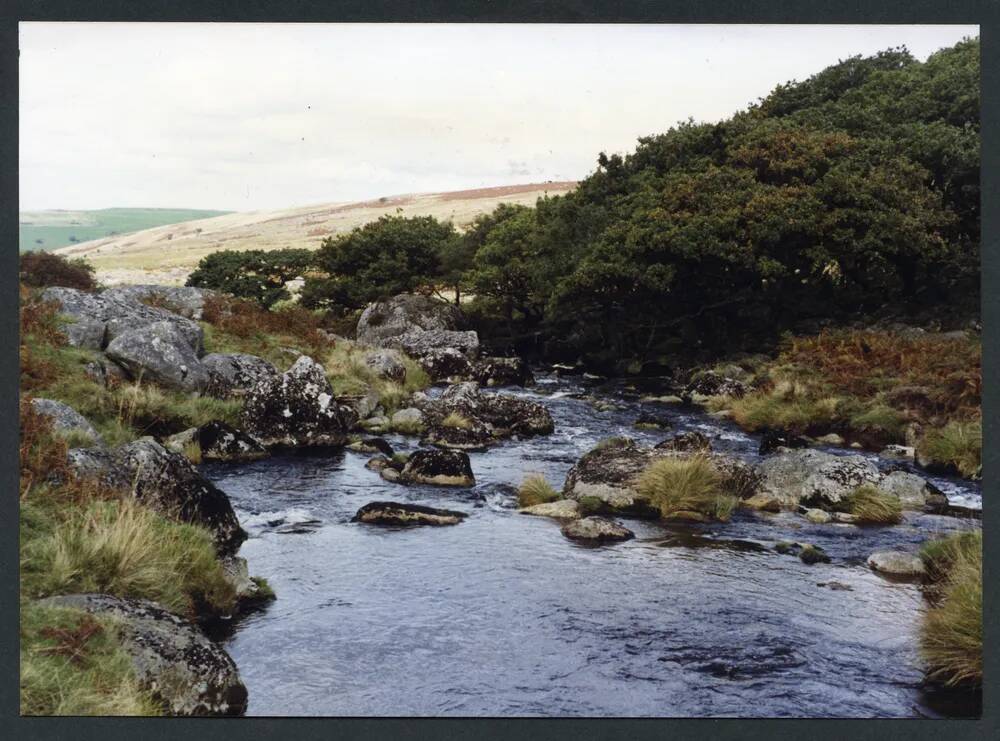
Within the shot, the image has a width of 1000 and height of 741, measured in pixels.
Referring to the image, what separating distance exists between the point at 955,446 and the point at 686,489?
3445 mm

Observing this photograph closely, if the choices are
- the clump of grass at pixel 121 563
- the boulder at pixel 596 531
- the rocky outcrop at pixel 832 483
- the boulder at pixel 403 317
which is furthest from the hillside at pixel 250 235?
the clump of grass at pixel 121 563

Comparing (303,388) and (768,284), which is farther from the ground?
(768,284)

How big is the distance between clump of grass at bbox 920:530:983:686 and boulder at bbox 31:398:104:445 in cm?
744

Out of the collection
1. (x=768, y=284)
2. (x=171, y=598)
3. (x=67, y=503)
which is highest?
(x=768, y=284)

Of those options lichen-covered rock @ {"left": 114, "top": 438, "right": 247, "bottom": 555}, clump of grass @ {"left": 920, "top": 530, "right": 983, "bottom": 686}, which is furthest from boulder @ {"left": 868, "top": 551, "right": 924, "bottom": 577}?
lichen-covered rock @ {"left": 114, "top": 438, "right": 247, "bottom": 555}

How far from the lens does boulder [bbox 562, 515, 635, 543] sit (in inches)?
350

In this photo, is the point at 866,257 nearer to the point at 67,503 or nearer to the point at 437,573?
the point at 437,573

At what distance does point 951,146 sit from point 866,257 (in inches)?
102

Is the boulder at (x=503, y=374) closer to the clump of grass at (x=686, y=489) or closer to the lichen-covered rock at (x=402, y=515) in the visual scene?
the clump of grass at (x=686, y=489)

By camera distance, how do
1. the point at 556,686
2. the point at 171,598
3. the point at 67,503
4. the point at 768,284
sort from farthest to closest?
the point at 768,284
the point at 67,503
the point at 171,598
the point at 556,686

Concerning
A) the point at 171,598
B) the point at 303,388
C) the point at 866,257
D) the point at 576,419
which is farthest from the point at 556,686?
the point at 866,257

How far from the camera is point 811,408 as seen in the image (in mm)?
13961

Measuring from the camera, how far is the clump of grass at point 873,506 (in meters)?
9.39

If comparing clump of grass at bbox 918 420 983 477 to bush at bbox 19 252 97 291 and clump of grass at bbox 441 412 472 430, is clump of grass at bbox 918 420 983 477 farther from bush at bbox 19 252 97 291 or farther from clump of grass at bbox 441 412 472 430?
bush at bbox 19 252 97 291
